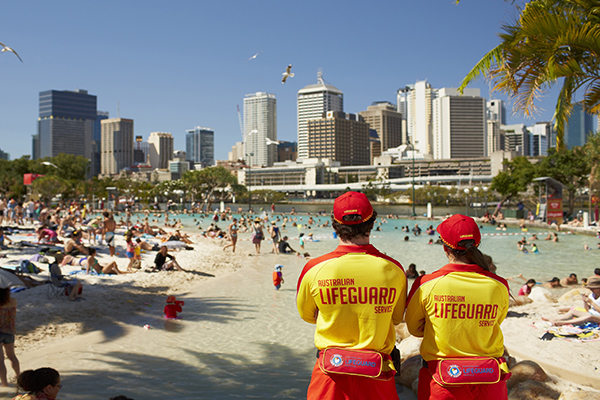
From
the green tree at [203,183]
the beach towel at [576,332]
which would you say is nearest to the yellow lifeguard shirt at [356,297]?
the beach towel at [576,332]

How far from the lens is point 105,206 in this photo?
65438mm

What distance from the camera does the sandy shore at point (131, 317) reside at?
5.89 metres

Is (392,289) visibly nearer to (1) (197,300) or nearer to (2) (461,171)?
(1) (197,300)

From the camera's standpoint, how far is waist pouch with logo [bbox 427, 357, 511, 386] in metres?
2.51

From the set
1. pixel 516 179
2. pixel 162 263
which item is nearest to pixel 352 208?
pixel 162 263

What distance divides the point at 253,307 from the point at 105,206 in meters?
60.5

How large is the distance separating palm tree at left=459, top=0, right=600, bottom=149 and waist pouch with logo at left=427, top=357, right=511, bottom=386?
5575mm

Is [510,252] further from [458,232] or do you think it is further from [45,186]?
[45,186]

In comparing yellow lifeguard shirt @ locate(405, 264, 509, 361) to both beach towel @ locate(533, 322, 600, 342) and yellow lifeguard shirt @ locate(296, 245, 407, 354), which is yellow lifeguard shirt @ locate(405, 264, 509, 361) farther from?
beach towel @ locate(533, 322, 600, 342)

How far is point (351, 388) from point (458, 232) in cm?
109

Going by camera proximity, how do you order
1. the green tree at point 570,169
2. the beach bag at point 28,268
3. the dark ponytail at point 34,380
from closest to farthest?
the dark ponytail at point 34,380, the beach bag at point 28,268, the green tree at point 570,169

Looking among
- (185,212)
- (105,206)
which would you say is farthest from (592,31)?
(105,206)

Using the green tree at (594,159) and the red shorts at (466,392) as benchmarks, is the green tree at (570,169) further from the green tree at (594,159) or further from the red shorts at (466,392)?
the red shorts at (466,392)

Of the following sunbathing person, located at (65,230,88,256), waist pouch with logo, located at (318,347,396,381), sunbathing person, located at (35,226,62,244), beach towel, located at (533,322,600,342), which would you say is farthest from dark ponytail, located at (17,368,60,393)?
sunbathing person, located at (35,226,62,244)
